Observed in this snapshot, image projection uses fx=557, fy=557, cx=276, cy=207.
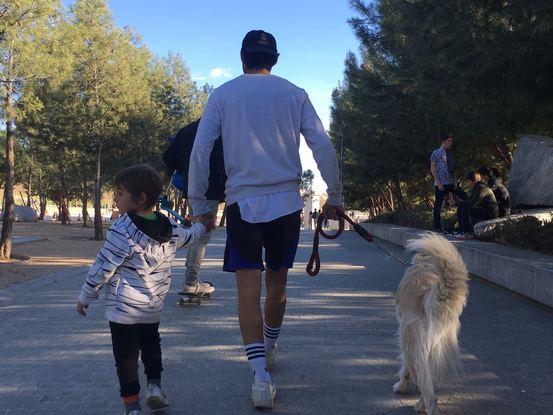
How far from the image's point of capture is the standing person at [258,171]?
3.38 meters

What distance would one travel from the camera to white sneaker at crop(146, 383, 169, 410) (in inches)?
128

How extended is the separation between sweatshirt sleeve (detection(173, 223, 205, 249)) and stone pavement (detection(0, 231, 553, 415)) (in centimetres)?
101

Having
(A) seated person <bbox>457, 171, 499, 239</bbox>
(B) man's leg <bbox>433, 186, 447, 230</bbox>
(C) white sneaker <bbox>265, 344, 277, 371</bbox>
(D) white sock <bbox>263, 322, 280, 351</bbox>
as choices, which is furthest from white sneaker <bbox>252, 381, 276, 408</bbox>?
(B) man's leg <bbox>433, 186, 447, 230</bbox>

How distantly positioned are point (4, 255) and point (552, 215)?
37.9 feet

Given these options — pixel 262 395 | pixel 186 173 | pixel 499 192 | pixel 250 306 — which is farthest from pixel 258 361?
pixel 499 192

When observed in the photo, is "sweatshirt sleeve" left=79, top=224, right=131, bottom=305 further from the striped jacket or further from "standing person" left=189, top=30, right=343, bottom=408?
"standing person" left=189, top=30, right=343, bottom=408

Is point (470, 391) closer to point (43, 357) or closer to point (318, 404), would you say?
point (318, 404)

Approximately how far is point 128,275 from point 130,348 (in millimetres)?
422

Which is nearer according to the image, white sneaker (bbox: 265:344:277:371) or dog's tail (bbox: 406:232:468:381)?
dog's tail (bbox: 406:232:468:381)

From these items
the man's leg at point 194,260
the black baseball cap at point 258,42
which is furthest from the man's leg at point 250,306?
the man's leg at point 194,260

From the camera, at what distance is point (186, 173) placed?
4945 millimetres

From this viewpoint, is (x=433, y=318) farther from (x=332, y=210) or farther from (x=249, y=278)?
(x=249, y=278)

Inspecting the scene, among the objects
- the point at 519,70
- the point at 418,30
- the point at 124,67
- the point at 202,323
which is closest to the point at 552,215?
the point at 519,70

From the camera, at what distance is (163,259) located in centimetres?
327
